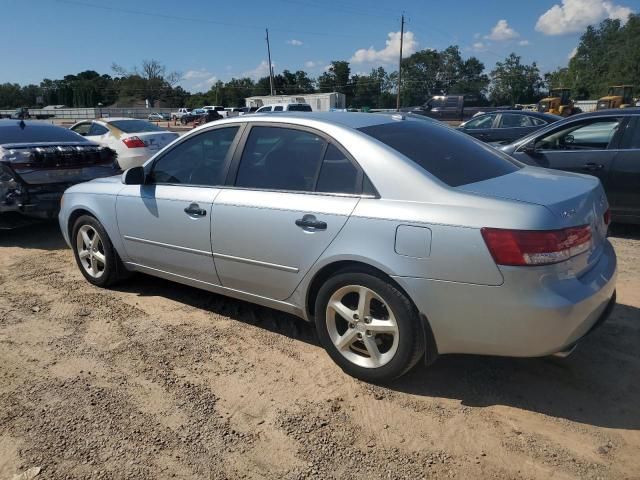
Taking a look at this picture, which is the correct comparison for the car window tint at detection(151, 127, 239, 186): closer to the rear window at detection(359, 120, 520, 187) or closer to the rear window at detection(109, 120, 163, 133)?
the rear window at detection(359, 120, 520, 187)

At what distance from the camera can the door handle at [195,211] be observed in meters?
3.68

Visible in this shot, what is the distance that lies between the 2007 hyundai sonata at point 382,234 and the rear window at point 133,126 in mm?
8859

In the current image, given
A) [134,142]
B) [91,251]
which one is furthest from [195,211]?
[134,142]

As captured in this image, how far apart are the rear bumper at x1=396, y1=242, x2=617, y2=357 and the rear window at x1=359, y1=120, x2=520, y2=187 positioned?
0.62m

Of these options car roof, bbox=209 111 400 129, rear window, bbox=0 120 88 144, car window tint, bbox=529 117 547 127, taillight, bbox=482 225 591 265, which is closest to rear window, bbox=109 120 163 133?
rear window, bbox=0 120 88 144

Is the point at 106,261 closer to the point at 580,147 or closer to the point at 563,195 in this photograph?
the point at 563,195

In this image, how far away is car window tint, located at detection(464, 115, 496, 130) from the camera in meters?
12.0

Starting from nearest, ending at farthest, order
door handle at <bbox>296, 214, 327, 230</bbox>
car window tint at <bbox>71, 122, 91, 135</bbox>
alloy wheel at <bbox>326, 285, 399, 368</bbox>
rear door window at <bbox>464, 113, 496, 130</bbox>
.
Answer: alloy wheel at <bbox>326, 285, 399, 368</bbox>, door handle at <bbox>296, 214, 327, 230</bbox>, rear door window at <bbox>464, 113, 496, 130</bbox>, car window tint at <bbox>71, 122, 91, 135</bbox>

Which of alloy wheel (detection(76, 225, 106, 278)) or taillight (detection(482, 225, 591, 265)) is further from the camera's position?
alloy wheel (detection(76, 225, 106, 278))

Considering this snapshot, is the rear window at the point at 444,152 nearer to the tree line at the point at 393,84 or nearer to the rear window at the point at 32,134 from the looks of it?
the rear window at the point at 32,134

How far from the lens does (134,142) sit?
464 inches

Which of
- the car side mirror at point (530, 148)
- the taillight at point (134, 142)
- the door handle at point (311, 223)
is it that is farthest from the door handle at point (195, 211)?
the taillight at point (134, 142)

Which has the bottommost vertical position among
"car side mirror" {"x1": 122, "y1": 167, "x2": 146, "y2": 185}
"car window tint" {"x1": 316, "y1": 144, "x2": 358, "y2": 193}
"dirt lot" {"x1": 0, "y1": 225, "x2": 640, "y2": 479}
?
"dirt lot" {"x1": 0, "y1": 225, "x2": 640, "y2": 479}

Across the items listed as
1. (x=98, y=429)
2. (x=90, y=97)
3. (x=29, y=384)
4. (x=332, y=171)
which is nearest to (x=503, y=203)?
(x=332, y=171)
